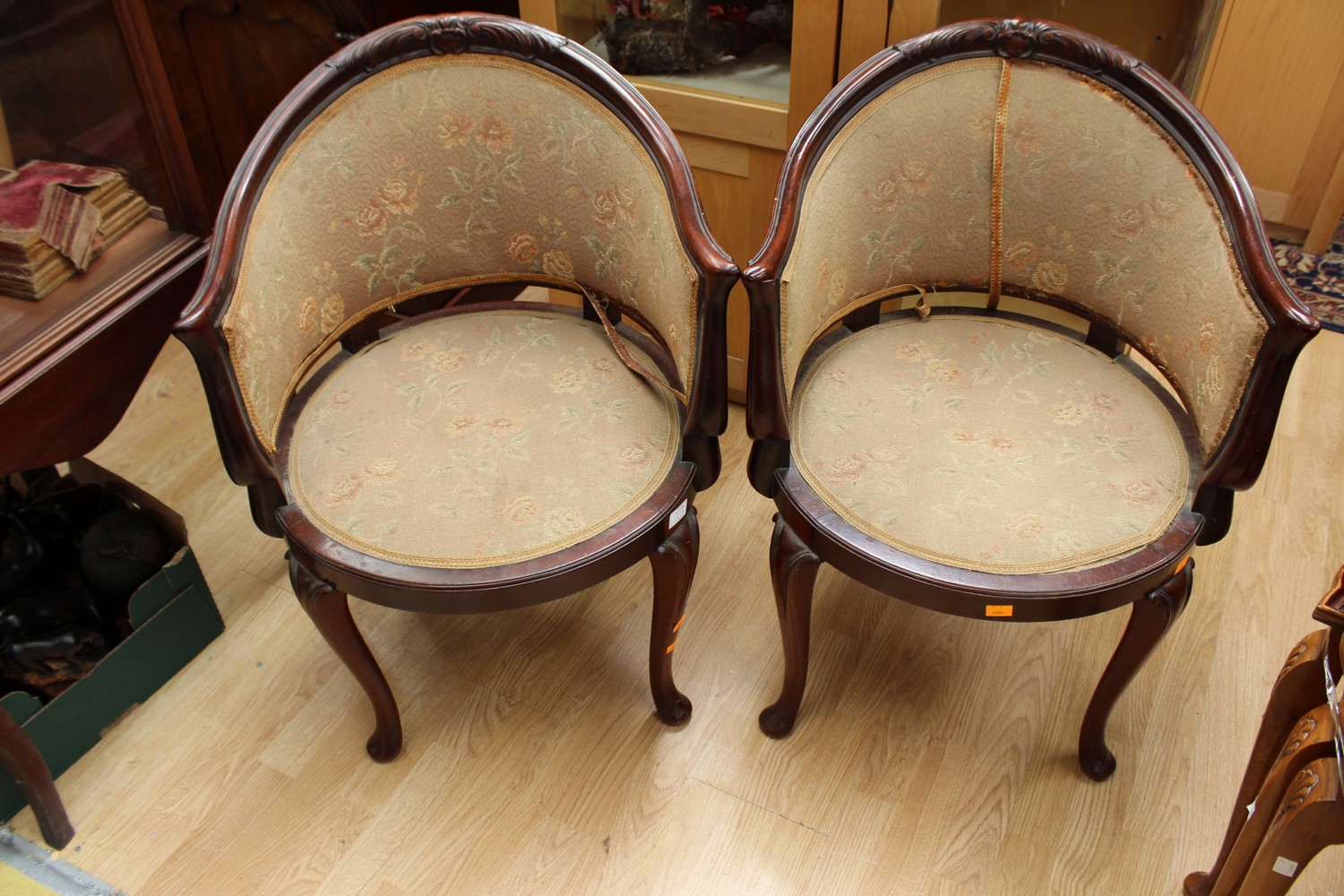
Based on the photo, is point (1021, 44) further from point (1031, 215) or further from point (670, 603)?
point (670, 603)

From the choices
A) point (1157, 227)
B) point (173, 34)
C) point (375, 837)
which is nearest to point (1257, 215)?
point (1157, 227)

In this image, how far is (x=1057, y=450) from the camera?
127cm

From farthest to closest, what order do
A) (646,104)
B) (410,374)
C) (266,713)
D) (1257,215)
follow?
(266,713) → (410,374) → (646,104) → (1257,215)

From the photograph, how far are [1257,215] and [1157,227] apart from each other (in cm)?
13

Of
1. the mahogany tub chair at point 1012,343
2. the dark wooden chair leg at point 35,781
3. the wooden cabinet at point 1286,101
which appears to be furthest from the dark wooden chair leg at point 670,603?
the wooden cabinet at point 1286,101

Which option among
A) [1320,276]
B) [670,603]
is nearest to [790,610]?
[670,603]

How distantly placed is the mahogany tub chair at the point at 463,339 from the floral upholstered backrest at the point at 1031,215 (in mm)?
205

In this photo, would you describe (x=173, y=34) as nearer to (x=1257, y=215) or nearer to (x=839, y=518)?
(x=839, y=518)

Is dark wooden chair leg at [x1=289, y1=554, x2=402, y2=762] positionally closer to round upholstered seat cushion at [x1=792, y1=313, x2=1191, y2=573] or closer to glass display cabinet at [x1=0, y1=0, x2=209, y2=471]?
glass display cabinet at [x1=0, y1=0, x2=209, y2=471]

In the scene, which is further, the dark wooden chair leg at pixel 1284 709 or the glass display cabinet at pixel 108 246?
the glass display cabinet at pixel 108 246

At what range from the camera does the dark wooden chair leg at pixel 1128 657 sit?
3.90ft

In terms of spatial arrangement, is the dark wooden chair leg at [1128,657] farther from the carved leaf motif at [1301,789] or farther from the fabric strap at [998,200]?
the fabric strap at [998,200]

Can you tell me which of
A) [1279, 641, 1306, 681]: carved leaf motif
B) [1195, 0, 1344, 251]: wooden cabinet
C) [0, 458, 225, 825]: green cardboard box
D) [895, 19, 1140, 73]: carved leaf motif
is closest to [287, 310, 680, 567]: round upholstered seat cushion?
[0, 458, 225, 825]: green cardboard box

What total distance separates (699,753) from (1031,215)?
85cm
